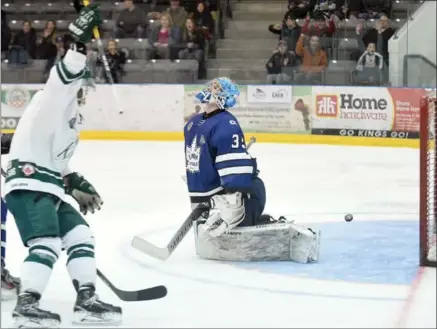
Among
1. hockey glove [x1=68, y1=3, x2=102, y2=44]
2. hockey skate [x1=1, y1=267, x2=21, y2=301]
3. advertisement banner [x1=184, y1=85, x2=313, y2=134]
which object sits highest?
hockey glove [x1=68, y1=3, x2=102, y2=44]

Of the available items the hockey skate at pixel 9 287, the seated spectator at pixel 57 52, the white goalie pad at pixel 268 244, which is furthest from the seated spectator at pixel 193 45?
the hockey skate at pixel 9 287

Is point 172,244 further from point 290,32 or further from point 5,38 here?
point 5,38

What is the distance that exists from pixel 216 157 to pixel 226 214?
27 centimetres

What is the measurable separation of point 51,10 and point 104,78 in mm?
3333

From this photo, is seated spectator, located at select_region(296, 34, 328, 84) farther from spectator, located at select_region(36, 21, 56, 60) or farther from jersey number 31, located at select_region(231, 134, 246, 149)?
jersey number 31, located at select_region(231, 134, 246, 149)

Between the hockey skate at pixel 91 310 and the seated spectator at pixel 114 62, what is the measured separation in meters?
8.37

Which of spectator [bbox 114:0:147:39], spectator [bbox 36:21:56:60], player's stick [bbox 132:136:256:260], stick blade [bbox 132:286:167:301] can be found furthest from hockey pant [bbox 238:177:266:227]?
spectator [bbox 114:0:147:39]

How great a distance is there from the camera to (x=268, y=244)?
5.18m

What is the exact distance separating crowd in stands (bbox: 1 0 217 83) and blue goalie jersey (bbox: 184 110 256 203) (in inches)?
283

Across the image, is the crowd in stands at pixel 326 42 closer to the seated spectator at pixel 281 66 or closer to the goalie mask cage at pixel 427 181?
the seated spectator at pixel 281 66

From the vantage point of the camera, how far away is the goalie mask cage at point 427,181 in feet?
16.5

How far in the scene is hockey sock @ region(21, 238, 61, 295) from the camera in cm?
385

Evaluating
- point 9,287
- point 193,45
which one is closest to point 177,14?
point 193,45

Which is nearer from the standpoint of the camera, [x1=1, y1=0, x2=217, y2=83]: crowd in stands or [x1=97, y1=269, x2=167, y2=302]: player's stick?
[x1=97, y1=269, x2=167, y2=302]: player's stick
